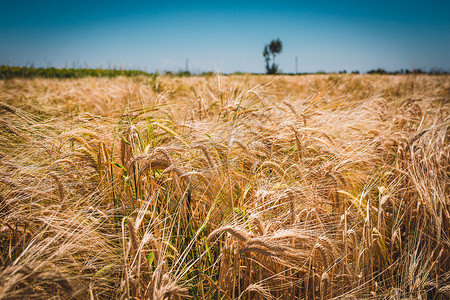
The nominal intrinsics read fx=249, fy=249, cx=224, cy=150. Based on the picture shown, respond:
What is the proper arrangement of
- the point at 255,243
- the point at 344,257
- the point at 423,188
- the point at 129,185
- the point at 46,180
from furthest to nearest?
the point at 423,188
the point at 46,180
the point at 129,185
the point at 344,257
the point at 255,243

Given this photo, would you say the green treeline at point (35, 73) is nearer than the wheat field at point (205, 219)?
No

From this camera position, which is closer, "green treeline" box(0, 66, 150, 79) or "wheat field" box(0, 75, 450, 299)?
"wheat field" box(0, 75, 450, 299)

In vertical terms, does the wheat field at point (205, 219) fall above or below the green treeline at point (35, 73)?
below

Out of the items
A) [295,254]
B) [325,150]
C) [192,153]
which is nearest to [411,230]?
[325,150]

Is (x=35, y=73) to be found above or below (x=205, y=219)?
above

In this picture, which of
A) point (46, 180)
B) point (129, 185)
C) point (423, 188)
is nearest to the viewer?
point (129, 185)

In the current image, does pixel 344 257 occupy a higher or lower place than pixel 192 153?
lower

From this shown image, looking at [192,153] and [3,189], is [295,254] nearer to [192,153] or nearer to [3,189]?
[192,153]

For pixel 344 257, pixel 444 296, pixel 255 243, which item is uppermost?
pixel 255 243

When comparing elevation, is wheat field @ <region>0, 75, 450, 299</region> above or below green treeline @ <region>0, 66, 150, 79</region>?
below

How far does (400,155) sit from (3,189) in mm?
2279

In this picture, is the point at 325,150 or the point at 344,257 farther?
the point at 325,150

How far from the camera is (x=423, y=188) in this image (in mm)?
1407

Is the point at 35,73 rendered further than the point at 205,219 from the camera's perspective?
Yes
